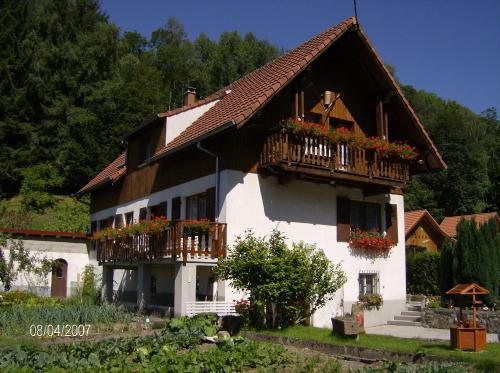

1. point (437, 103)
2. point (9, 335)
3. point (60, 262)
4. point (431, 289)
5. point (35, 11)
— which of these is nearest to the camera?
point (9, 335)

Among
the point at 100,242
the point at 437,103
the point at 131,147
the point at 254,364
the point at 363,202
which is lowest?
the point at 254,364

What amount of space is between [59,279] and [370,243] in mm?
14899

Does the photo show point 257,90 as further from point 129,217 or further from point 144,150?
point 129,217

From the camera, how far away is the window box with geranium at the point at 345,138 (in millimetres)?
16766

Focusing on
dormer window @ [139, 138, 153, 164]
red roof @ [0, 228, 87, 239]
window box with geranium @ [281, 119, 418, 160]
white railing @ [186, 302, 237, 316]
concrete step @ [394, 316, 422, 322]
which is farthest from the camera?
red roof @ [0, 228, 87, 239]

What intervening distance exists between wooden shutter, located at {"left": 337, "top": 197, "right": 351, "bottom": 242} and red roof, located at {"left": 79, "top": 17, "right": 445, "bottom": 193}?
3.82 metres

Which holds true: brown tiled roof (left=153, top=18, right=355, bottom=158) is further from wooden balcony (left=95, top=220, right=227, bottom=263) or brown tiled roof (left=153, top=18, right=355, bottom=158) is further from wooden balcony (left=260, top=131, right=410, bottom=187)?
wooden balcony (left=95, top=220, right=227, bottom=263)

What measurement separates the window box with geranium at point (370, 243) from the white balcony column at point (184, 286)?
5.97m

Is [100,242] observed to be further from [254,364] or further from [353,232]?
[254,364]

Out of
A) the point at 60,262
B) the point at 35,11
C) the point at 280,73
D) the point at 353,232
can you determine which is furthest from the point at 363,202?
the point at 35,11

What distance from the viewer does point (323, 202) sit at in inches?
760

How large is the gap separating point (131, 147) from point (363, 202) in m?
9.45

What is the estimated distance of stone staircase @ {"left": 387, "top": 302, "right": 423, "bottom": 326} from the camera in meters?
19.8
